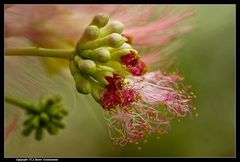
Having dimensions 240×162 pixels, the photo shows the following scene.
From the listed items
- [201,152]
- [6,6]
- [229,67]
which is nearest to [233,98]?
[229,67]

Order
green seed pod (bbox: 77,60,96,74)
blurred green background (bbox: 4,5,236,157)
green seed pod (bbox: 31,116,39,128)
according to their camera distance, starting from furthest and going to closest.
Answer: blurred green background (bbox: 4,5,236,157), green seed pod (bbox: 31,116,39,128), green seed pod (bbox: 77,60,96,74)

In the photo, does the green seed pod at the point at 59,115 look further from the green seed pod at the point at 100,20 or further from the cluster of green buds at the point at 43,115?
the green seed pod at the point at 100,20

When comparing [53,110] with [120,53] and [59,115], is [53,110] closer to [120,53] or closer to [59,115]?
[59,115]

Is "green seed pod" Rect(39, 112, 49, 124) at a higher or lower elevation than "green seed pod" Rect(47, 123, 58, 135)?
higher

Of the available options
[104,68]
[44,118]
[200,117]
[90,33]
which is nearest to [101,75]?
[104,68]

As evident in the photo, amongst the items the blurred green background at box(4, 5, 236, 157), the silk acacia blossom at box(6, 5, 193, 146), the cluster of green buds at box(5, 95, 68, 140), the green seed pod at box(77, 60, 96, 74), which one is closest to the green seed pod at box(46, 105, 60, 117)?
the cluster of green buds at box(5, 95, 68, 140)

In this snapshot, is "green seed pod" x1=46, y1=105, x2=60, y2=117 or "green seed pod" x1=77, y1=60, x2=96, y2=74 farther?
"green seed pod" x1=46, y1=105, x2=60, y2=117

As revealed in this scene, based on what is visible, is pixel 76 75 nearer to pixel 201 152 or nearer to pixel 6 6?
pixel 6 6

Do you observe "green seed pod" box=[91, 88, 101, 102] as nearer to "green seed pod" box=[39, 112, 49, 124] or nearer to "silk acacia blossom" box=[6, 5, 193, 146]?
"silk acacia blossom" box=[6, 5, 193, 146]

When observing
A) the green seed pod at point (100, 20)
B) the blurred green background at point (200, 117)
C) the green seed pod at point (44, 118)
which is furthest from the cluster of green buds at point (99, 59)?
the blurred green background at point (200, 117)
